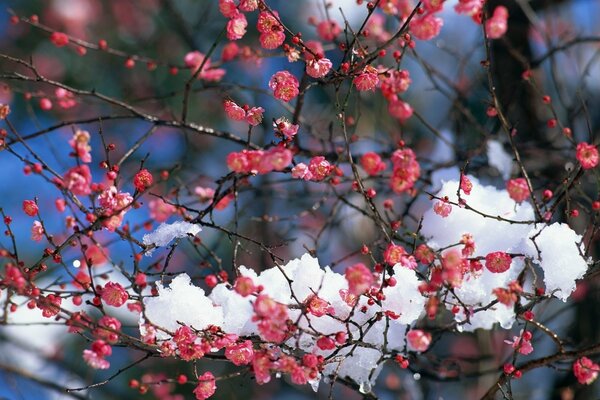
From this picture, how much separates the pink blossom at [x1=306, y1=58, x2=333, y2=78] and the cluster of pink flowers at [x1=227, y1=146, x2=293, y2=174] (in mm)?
365

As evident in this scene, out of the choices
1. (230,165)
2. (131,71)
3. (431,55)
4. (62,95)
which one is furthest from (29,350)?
(431,55)

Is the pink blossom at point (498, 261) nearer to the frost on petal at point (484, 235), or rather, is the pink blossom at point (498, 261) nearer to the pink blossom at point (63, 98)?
the frost on petal at point (484, 235)

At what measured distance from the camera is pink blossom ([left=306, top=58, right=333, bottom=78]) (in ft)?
7.33

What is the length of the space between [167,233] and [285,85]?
1.95 feet

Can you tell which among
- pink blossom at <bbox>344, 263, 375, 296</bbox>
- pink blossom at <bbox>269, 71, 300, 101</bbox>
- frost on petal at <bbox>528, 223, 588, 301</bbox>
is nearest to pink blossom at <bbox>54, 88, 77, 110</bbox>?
pink blossom at <bbox>269, 71, 300, 101</bbox>

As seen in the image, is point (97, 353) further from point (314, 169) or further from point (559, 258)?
Result: point (559, 258)

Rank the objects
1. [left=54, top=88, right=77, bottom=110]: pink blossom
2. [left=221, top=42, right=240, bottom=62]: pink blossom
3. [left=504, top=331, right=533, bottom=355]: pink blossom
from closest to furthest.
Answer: [left=504, top=331, right=533, bottom=355]: pink blossom → [left=54, top=88, right=77, bottom=110]: pink blossom → [left=221, top=42, right=240, bottom=62]: pink blossom

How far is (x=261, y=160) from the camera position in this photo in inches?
76.6

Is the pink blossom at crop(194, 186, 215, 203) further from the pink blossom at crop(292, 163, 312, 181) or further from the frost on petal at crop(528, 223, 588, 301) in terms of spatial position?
the frost on petal at crop(528, 223, 588, 301)

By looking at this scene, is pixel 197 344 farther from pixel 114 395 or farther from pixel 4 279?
pixel 114 395

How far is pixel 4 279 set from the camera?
75.3 inches

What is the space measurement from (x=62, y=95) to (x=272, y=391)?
3.60 meters

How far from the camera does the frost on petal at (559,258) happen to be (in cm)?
213

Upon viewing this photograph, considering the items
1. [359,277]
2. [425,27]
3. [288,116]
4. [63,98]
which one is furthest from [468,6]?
[288,116]
